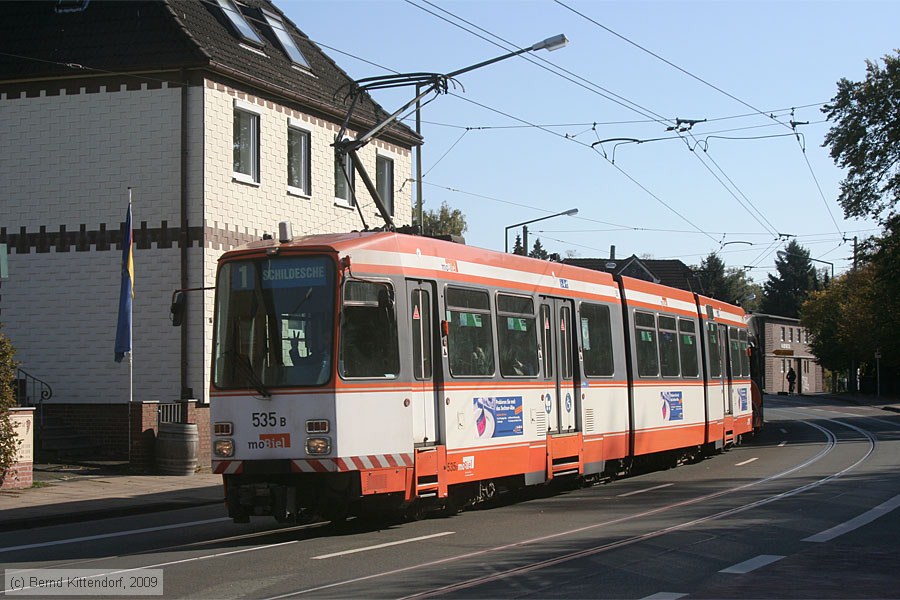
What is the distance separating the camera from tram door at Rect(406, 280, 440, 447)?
13.6 meters

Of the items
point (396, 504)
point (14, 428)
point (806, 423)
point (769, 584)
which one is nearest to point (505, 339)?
point (396, 504)

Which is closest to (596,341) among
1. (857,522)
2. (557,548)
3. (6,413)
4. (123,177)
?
(857,522)

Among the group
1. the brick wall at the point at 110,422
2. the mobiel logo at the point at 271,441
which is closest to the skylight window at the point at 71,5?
the brick wall at the point at 110,422

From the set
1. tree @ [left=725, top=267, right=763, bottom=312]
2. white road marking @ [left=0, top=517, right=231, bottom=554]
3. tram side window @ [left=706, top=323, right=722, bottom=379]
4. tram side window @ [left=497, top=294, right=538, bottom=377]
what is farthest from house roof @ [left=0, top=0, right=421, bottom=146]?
tree @ [left=725, top=267, right=763, bottom=312]

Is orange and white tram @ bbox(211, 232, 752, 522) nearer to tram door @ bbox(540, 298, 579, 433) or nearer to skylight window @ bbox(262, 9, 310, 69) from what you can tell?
tram door @ bbox(540, 298, 579, 433)

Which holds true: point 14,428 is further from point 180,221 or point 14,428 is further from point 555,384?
point 555,384

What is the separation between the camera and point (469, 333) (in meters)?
15.0

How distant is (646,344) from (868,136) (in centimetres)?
2678

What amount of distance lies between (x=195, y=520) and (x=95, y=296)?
37.4 feet

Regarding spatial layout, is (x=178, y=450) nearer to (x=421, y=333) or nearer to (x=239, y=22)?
(x=421, y=333)

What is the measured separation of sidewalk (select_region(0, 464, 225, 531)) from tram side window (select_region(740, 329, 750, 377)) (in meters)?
14.5

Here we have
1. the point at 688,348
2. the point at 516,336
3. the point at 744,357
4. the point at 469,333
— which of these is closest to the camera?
the point at 469,333

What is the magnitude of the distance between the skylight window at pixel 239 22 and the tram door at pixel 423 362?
54.3 ft

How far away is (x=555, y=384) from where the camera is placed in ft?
56.6
